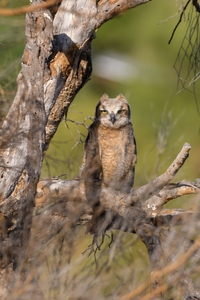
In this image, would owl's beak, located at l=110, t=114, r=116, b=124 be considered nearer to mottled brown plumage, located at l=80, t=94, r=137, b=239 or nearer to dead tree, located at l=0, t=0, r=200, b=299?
mottled brown plumage, located at l=80, t=94, r=137, b=239

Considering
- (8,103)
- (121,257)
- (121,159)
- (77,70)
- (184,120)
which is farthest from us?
(184,120)

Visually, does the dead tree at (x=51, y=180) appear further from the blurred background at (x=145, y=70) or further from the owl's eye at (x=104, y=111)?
the blurred background at (x=145, y=70)

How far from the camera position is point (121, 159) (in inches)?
200

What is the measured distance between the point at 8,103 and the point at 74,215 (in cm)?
67

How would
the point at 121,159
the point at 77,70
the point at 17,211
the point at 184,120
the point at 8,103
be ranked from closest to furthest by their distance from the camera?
the point at 8,103, the point at 17,211, the point at 77,70, the point at 121,159, the point at 184,120

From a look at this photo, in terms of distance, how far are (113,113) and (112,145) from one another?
0.27 meters

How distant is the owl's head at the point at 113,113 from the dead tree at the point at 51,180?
37.7 inches

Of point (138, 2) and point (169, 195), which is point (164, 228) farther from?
point (138, 2)

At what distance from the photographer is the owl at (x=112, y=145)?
16.5ft

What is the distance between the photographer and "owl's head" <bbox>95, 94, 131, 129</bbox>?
200 inches

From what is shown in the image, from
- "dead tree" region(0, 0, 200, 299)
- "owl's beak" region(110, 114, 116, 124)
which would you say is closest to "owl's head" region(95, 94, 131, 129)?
"owl's beak" region(110, 114, 116, 124)

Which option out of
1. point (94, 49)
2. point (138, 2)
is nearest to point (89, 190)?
point (138, 2)

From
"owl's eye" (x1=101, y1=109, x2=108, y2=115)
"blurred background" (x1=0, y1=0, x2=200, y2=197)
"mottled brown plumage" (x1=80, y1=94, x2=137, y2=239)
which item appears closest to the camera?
"mottled brown plumage" (x1=80, y1=94, x2=137, y2=239)

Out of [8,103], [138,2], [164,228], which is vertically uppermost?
[138,2]
